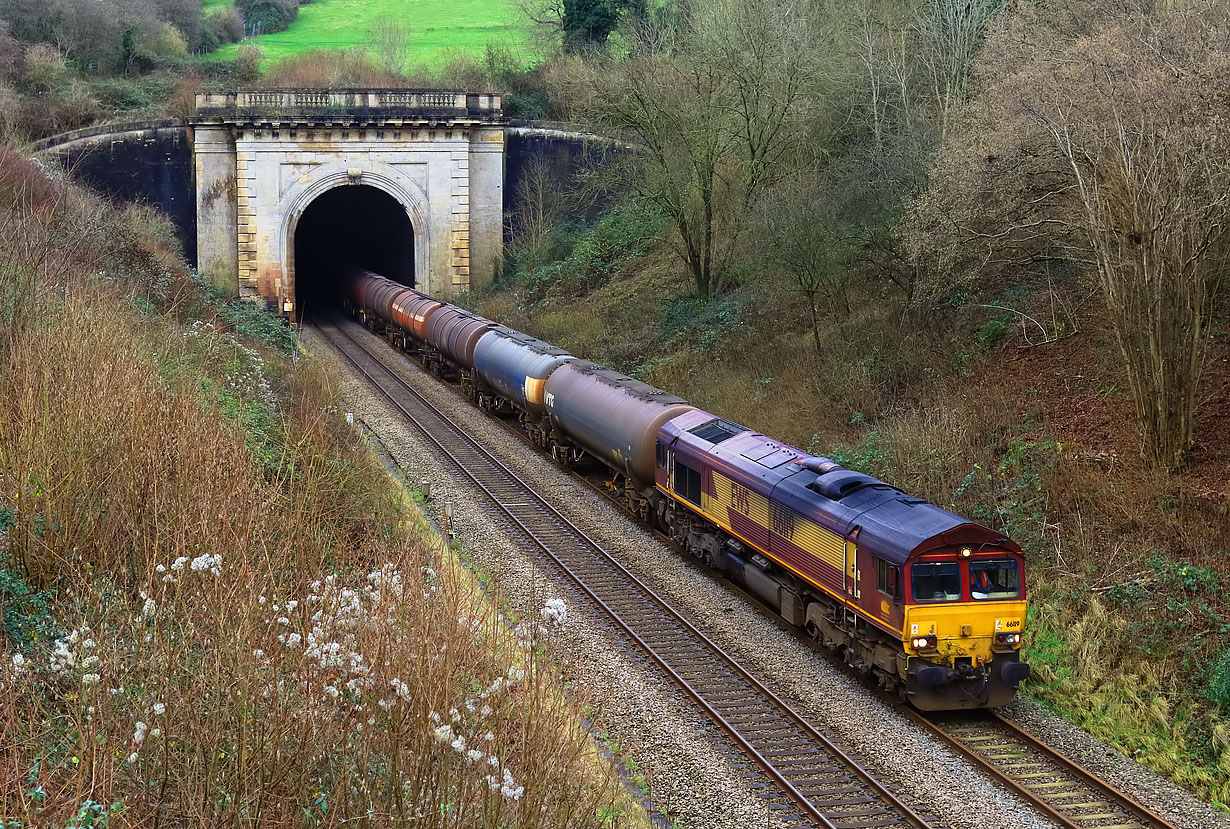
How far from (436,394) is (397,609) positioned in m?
24.8

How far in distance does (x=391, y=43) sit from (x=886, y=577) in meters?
59.5

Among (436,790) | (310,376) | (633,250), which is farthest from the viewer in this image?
(633,250)

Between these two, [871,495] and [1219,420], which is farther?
[1219,420]

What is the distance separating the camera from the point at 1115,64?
18094 millimetres

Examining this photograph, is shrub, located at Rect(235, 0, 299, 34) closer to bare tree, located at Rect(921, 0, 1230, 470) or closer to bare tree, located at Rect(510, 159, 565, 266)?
bare tree, located at Rect(510, 159, 565, 266)

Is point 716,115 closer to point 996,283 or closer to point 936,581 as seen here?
point 996,283

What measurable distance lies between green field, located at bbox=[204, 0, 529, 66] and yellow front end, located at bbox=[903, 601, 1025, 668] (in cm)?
5655

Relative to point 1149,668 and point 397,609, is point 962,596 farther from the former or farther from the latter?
point 397,609

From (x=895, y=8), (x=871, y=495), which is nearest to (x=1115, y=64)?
(x=871, y=495)

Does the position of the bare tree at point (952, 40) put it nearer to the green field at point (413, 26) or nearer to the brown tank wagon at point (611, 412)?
the brown tank wagon at point (611, 412)

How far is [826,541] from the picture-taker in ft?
48.0

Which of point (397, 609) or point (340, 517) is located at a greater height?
point (397, 609)

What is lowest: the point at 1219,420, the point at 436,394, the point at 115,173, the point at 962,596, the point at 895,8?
the point at 436,394

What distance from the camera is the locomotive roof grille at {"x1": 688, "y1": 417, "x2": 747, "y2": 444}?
1852cm
